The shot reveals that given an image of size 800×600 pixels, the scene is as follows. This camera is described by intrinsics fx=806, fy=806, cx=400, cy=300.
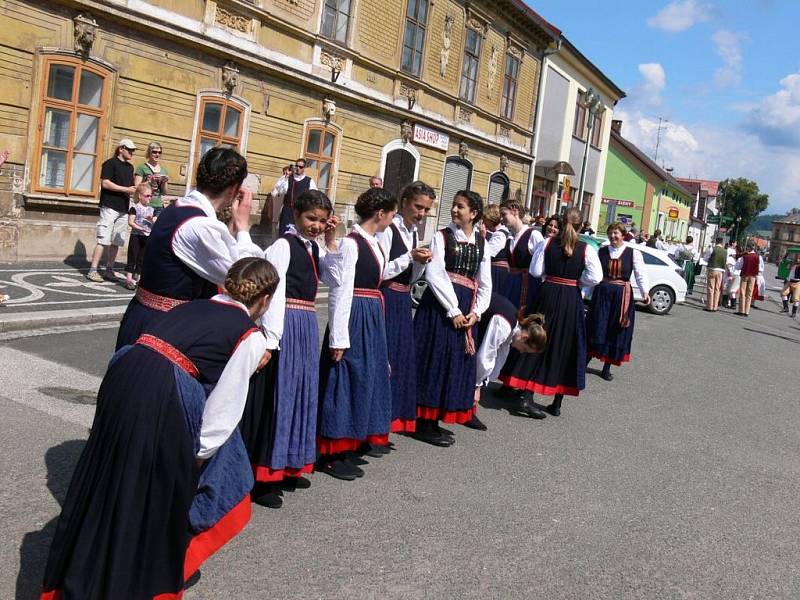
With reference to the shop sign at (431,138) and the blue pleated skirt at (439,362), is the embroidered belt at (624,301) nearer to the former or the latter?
the blue pleated skirt at (439,362)

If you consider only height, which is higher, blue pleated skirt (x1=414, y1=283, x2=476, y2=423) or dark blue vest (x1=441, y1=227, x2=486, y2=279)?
dark blue vest (x1=441, y1=227, x2=486, y2=279)

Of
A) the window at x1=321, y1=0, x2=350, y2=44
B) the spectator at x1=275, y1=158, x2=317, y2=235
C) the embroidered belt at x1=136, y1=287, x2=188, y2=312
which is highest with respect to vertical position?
the window at x1=321, y1=0, x2=350, y2=44

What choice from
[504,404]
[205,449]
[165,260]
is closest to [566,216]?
[504,404]

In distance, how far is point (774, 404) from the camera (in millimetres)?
9484

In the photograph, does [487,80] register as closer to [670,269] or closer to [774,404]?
[670,269]

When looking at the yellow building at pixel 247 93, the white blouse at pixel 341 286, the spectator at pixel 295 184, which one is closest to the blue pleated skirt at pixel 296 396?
the white blouse at pixel 341 286

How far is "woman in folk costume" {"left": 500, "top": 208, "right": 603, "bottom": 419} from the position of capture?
25.1 ft

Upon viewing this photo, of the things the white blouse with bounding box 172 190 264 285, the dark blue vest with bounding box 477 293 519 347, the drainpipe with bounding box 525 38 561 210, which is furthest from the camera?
the drainpipe with bounding box 525 38 561 210

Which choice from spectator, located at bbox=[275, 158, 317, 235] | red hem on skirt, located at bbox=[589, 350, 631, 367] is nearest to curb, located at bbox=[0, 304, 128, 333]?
spectator, located at bbox=[275, 158, 317, 235]

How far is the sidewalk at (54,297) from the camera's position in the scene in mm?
8031

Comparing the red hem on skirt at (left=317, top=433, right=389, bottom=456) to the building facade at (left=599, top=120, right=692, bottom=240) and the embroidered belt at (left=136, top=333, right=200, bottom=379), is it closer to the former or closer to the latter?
the embroidered belt at (left=136, top=333, right=200, bottom=379)

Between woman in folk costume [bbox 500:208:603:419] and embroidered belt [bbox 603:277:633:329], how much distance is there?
2.40m

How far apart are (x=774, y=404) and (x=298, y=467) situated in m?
7.01

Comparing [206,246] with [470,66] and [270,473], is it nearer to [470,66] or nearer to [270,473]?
[270,473]
